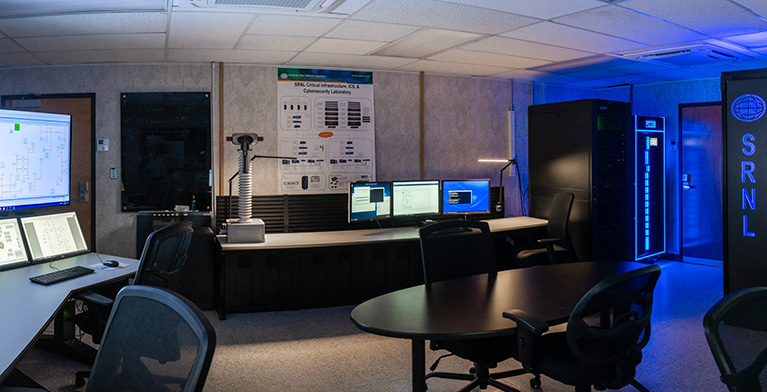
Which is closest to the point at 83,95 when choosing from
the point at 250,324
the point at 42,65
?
the point at 42,65

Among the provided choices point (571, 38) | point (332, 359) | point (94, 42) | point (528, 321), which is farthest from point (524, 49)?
point (94, 42)

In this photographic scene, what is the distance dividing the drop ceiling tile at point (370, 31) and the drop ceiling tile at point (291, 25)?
9 centimetres

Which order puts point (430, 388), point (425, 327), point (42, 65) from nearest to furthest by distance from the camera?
point (425, 327), point (430, 388), point (42, 65)

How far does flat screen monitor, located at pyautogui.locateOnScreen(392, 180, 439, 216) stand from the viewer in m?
5.09

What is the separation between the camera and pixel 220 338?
3.98 metres

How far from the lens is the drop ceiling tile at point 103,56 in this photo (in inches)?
178

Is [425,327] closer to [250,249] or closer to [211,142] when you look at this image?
[250,249]

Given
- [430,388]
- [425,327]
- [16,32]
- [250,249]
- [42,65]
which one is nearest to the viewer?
[425,327]

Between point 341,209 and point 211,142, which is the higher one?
point 211,142

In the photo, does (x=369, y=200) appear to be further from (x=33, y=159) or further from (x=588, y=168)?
(x=33, y=159)

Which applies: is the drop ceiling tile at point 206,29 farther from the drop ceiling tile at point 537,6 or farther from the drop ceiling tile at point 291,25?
the drop ceiling tile at point 537,6

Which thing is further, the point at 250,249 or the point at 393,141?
the point at 393,141

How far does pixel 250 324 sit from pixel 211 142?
6.02 feet

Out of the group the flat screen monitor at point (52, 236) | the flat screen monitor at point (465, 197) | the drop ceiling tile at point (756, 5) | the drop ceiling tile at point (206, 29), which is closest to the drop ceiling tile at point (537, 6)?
the drop ceiling tile at point (756, 5)
